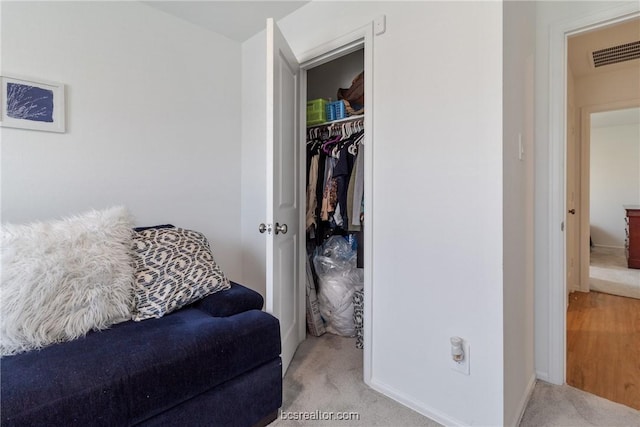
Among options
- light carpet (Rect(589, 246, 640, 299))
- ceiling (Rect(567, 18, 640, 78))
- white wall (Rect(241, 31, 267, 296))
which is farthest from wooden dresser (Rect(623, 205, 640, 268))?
white wall (Rect(241, 31, 267, 296))

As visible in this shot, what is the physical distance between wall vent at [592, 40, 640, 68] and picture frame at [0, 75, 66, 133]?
3918 millimetres

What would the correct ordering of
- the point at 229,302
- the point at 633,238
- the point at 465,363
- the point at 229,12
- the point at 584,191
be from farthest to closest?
the point at 633,238
the point at 584,191
the point at 229,12
the point at 229,302
the point at 465,363

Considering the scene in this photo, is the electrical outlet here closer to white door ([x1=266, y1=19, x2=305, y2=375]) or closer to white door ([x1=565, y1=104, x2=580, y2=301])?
white door ([x1=266, y1=19, x2=305, y2=375])

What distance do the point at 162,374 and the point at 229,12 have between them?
2270mm

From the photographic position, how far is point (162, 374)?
1.13 m

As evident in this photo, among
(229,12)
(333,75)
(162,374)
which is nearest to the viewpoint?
(162,374)

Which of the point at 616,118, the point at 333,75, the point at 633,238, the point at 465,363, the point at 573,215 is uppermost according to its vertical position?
the point at 616,118

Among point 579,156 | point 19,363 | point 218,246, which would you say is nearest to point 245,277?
point 218,246

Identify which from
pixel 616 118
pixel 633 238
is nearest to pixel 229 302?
pixel 633 238

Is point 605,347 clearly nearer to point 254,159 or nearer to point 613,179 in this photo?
point 254,159

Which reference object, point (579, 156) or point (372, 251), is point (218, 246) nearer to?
point (372, 251)

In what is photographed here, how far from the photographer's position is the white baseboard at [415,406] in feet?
4.66

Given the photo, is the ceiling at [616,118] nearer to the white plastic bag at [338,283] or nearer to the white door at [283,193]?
the white plastic bag at [338,283]

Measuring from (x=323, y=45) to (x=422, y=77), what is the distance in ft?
2.56
